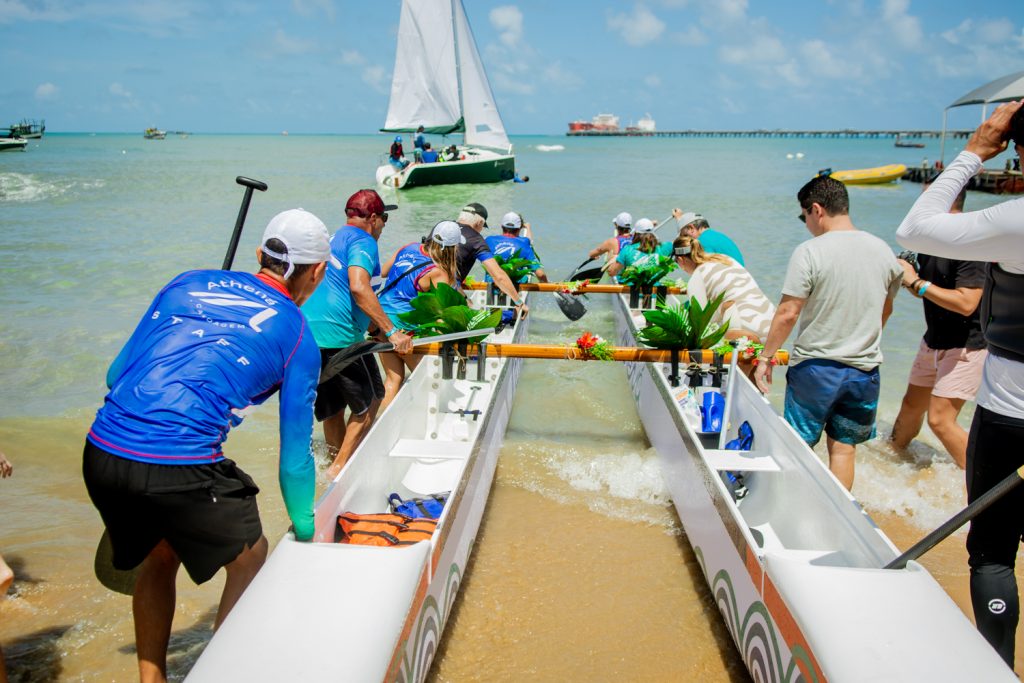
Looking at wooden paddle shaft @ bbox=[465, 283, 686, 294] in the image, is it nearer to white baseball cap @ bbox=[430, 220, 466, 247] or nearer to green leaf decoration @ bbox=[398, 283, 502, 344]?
white baseball cap @ bbox=[430, 220, 466, 247]

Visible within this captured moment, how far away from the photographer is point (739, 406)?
15.5 ft

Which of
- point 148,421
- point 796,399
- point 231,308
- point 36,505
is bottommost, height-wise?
point 36,505

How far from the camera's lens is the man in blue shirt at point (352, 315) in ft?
14.3

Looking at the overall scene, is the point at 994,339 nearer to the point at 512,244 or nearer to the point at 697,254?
the point at 697,254

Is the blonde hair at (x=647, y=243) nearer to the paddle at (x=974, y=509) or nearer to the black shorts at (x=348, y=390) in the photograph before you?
the black shorts at (x=348, y=390)

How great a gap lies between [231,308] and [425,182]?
3266 cm

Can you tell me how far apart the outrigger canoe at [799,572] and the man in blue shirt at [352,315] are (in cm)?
209

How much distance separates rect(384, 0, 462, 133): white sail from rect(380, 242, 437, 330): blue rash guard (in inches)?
1092

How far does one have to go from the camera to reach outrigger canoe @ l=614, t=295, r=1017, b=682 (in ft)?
6.57

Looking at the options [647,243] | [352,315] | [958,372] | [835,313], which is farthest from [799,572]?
[647,243]

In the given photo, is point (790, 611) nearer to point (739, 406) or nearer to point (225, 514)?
point (225, 514)

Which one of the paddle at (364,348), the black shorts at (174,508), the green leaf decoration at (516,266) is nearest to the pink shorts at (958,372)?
the paddle at (364,348)

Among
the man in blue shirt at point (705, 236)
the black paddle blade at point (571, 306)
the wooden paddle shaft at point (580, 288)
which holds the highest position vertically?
the man in blue shirt at point (705, 236)

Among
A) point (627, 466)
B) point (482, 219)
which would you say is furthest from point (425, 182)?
point (627, 466)
